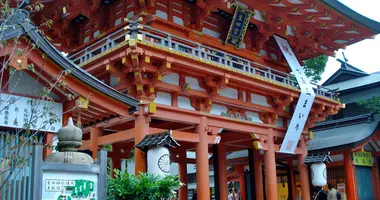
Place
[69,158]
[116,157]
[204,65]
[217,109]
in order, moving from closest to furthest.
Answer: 1. [69,158]
2. [204,65]
3. [217,109]
4. [116,157]

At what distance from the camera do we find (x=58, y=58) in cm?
641

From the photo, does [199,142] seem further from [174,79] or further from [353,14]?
[353,14]

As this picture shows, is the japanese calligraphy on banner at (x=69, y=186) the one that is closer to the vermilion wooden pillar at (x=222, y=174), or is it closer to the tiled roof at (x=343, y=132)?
the vermilion wooden pillar at (x=222, y=174)

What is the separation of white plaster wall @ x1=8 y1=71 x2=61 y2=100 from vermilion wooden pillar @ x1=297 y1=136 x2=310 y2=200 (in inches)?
426

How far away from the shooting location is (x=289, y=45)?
636 inches

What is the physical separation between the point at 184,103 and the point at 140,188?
18.8 feet

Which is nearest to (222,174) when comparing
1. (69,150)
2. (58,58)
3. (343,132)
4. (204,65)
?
(204,65)

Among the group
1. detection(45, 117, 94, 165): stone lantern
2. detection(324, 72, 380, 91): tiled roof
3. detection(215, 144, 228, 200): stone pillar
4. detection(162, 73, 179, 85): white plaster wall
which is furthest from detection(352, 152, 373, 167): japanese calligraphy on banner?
detection(45, 117, 94, 165): stone lantern

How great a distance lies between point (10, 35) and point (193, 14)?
7.98 m

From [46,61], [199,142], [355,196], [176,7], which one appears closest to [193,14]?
[176,7]

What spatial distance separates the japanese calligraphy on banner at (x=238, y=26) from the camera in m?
13.6

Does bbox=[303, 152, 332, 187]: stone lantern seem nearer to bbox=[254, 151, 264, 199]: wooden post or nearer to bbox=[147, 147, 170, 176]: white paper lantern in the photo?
bbox=[254, 151, 264, 199]: wooden post

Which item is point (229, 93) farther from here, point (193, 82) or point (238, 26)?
point (238, 26)

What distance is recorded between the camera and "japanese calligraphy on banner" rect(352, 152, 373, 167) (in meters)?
16.5
